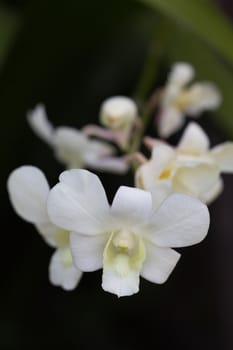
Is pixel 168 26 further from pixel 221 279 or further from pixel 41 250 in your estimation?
pixel 221 279

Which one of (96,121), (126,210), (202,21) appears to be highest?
(202,21)

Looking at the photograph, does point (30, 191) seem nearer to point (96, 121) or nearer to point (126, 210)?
point (126, 210)

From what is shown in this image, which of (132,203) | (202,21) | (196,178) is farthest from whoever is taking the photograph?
(202,21)

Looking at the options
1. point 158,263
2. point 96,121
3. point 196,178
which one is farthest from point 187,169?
point 96,121

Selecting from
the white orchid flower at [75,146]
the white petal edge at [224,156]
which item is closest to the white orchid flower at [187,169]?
the white petal edge at [224,156]

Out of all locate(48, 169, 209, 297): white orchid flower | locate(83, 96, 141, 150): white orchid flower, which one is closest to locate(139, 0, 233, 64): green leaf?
locate(83, 96, 141, 150): white orchid flower

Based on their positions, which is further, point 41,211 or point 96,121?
point 96,121

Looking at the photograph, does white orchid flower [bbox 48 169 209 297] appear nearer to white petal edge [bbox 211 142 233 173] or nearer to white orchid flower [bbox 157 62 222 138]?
white petal edge [bbox 211 142 233 173]
